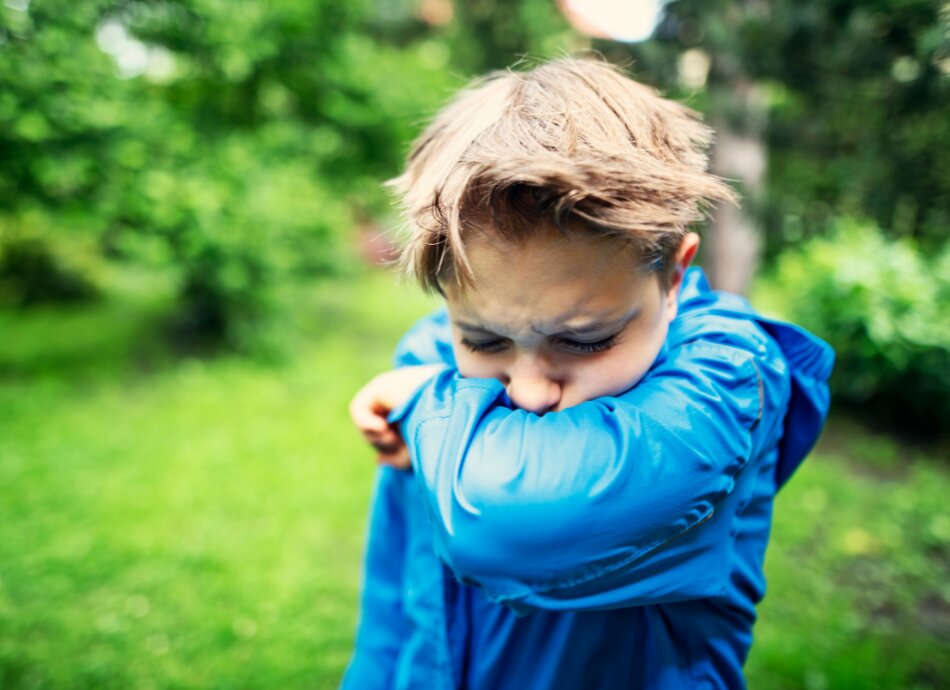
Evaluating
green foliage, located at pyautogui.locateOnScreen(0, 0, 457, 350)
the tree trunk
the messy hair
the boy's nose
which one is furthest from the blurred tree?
green foliage, located at pyautogui.locateOnScreen(0, 0, 457, 350)

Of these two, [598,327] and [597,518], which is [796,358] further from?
[597,518]

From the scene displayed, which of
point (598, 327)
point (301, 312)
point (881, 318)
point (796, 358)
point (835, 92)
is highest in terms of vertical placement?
point (835, 92)

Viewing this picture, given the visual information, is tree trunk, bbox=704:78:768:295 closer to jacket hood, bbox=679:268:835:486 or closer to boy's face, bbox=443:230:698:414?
jacket hood, bbox=679:268:835:486

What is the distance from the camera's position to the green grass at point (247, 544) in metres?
3.11

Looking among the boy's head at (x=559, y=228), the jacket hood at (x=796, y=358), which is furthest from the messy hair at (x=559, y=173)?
the jacket hood at (x=796, y=358)

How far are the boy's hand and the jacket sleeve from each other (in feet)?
0.87

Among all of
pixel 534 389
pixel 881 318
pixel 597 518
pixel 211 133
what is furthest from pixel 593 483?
pixel 211 133

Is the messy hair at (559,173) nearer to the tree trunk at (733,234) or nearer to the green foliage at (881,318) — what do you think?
the green foliage at (881,318)

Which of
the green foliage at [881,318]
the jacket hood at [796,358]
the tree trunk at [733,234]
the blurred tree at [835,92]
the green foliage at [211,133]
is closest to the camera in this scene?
the jacket hood at [796,358]

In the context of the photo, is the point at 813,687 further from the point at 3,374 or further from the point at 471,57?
the point at 3,374

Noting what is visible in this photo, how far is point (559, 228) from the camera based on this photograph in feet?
3.34

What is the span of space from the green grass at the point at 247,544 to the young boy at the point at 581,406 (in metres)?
2.01

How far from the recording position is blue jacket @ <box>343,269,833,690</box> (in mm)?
982

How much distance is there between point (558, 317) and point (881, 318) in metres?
4.63
